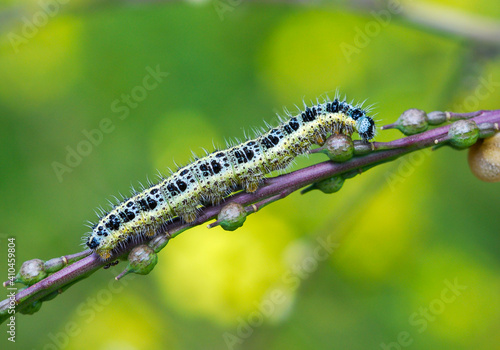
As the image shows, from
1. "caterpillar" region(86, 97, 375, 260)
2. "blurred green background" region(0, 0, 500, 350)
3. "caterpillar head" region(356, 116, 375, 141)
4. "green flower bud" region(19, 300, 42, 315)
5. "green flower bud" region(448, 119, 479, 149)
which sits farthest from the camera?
"blurred green background" region(0, 0, 500, 350)

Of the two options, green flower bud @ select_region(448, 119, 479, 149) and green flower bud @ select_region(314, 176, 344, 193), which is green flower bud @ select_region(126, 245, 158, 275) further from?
green flower bud @ select_region(448, 119, 479, 149)

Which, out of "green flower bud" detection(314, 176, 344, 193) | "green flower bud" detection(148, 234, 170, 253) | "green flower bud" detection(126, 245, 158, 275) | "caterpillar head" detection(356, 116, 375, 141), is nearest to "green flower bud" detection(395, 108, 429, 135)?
"green flower bud" detection(314, 176, 344, 193)

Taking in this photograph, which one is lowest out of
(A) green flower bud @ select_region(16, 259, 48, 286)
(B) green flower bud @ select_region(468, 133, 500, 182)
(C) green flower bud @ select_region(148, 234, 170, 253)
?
(B) green flower bud @ select_region(468, 133, 500, 182)

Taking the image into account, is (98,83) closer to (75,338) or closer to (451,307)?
(75,338)

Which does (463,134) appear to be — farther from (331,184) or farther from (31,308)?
(31,308)

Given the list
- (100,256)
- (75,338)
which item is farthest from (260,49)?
(100,256)

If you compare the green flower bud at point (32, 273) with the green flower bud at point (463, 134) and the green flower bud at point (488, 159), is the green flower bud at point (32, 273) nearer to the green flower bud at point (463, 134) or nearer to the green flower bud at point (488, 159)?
the green flower bud at point (463, 134)
